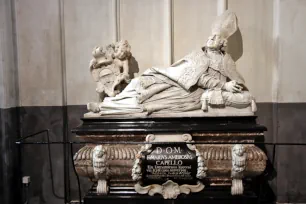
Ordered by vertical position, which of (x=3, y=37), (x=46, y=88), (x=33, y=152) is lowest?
(x=33, y=152)

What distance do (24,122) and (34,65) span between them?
2.15ft

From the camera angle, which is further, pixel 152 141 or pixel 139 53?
pixel 139 53

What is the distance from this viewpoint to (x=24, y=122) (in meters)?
3.71

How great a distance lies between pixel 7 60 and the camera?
353 centimetres

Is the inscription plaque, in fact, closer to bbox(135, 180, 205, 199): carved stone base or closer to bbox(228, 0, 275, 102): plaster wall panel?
bbox(135, 180, 205, 199): carved stone base

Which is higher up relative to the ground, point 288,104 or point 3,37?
point 3,37

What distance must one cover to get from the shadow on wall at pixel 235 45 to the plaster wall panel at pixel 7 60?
2394mm

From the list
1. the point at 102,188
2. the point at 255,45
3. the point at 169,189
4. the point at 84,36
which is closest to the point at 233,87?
Result: the point at 255,45

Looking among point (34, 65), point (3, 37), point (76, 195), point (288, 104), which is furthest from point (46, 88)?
point (288, 104)

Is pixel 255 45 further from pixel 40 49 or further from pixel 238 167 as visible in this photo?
pixel 40 49

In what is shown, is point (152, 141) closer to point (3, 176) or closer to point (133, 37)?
point (133, 37)

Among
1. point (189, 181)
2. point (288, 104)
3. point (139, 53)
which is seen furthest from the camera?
point (139, 53)

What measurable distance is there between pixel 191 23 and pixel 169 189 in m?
1.89

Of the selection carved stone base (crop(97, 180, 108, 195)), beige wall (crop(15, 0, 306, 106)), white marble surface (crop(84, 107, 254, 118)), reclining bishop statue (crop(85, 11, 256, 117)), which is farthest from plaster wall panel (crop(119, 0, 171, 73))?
carved stone base (crop(97, 180, 108, 195))
